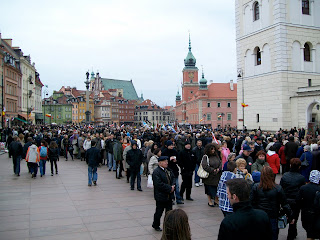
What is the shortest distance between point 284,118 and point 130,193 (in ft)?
88.5

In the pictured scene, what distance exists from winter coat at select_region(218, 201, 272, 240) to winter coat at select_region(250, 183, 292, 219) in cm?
172

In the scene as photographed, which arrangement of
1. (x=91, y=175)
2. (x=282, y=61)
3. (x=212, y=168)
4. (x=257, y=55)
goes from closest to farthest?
(x=212, y=168) → (x=91, y=175) → (x=282, y=61) → (x=257, y=55)

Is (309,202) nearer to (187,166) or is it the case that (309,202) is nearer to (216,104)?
(187,166)

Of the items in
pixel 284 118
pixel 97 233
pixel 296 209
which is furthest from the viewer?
pixel 284 118

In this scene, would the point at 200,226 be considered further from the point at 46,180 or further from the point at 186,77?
the point at 186,77

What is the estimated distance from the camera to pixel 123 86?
167m

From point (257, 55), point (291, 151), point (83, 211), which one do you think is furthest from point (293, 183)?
point (257, 55)

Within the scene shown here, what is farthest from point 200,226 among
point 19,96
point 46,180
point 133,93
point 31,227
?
point 133,93

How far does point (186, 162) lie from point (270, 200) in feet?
15.9

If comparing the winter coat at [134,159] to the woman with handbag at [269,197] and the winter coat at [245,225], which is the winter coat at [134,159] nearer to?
the woman with handbag at [269,197]

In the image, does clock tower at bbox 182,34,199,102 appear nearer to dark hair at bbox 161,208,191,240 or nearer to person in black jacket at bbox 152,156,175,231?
person in black jacket at bbox 152,156,175,231

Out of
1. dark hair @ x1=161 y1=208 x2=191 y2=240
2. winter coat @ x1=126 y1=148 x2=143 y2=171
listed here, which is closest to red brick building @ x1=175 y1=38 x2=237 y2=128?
winter coat @ x1=126 y1=148 x2=143 y2=171

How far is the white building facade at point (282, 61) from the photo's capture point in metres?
33.9

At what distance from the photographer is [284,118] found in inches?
1352
